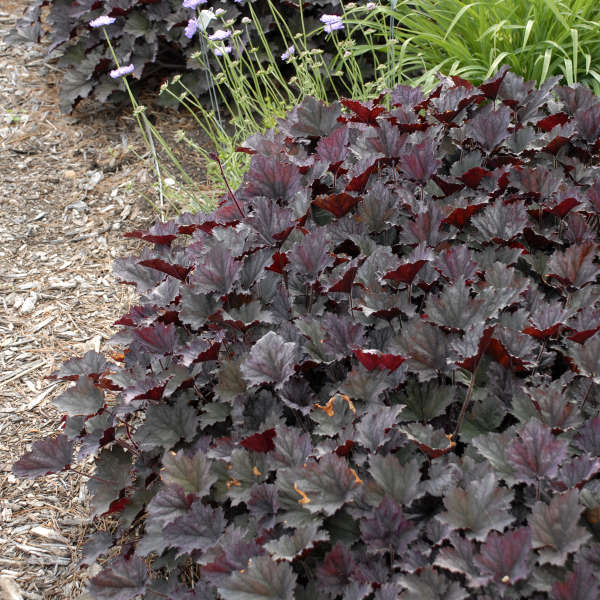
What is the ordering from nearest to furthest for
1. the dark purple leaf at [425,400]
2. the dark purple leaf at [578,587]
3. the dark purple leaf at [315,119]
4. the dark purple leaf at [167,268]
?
1. the dark purple leaf at [578,587]
2. the dark purple leaf at [425,400]
3. the dark purple leaf at [167,268]
4. the dark purple leaf at [315,119]

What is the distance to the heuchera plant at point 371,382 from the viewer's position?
120 cm

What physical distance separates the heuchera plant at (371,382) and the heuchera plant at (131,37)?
2.20 metres

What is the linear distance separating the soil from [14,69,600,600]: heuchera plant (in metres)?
0.37

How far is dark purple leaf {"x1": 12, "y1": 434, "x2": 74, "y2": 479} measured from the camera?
160 centimetres

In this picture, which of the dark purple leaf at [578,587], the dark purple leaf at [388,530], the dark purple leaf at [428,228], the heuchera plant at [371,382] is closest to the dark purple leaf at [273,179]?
the heuchera plant at [371,382]

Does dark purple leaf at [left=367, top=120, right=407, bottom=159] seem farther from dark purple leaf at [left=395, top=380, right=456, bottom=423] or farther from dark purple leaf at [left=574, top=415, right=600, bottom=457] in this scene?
dark purple leaf at [left=574, top=415, right=600, bottom=457]

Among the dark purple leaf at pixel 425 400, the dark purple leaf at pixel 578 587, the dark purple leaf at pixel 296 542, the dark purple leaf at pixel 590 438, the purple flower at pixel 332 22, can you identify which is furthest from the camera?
the purple flower at pixel 332 22

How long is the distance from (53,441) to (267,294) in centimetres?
62

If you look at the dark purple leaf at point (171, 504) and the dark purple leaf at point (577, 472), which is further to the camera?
the dark purple leaf at point (171, 504)

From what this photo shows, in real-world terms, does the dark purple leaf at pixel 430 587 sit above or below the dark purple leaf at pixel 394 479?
below

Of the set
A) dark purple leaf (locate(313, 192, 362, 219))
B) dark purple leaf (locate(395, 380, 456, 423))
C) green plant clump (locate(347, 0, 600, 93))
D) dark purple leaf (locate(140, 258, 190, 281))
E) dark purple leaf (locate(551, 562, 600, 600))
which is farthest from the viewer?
green plant clump (locate(347, 0, 600, 93))

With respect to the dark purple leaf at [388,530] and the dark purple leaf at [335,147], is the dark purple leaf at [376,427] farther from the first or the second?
the dark purple leaf at [335,147]

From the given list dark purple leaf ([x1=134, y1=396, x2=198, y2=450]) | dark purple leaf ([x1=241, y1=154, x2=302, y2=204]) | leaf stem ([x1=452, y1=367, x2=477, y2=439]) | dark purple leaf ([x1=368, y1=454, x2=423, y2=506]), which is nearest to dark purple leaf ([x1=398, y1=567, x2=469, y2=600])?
dark purple leaf ([x1=368, y1=454, x2=423, y2=506])

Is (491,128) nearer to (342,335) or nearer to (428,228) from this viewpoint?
(428,228)
